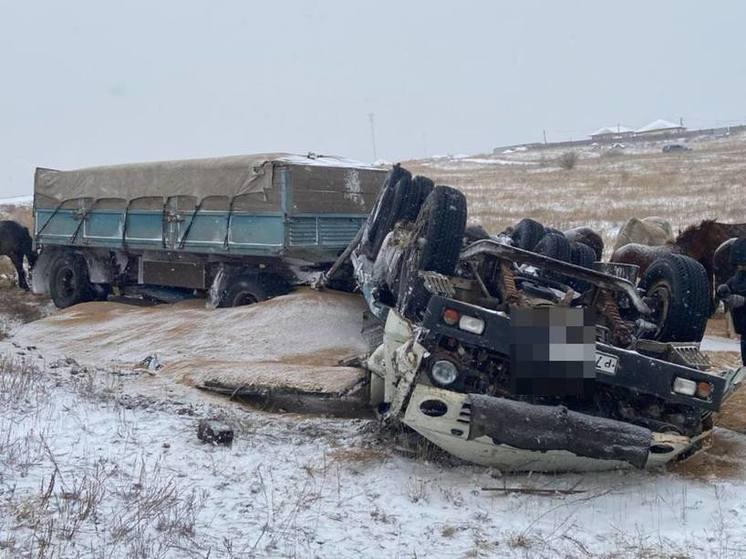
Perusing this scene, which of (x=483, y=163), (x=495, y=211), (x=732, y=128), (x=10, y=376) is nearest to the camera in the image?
(x=10, y=376)

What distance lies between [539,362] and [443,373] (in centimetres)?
58

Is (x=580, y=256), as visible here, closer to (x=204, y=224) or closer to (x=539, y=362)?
(x=539, y=362)

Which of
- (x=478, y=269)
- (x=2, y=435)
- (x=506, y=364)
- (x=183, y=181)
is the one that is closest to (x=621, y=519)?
(x=506, y=364)

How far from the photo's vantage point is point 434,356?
16.1 feet

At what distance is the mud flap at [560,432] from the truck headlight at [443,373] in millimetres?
380

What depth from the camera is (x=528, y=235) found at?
7.97 metres

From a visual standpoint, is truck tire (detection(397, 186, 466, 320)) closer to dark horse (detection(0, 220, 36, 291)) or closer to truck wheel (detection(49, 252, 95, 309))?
truck wheel (detection(49, 252, 95, 309))

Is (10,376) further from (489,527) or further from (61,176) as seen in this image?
(61,176)

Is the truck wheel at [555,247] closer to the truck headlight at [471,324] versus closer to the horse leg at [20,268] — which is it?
the truck headlight at [471,324]

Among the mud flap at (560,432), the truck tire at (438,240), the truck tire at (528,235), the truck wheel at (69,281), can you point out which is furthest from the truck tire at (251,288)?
the mud flap at (560,432)

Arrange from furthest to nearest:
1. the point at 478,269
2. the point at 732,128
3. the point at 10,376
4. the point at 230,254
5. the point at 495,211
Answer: the point at 732,128, the point at 495,211, the point at 230,254, the point at 10,376, the point at 478,269

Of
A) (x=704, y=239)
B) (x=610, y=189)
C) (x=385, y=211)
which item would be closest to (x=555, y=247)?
(x=385, y=211)

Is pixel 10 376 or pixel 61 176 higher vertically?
pixel 61 176

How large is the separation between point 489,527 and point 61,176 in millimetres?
11847
